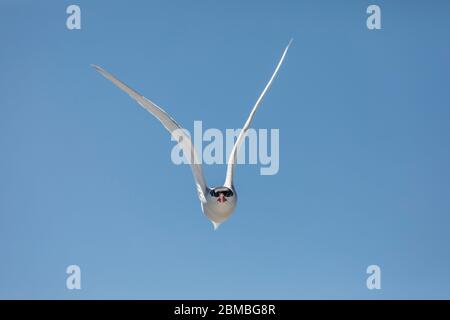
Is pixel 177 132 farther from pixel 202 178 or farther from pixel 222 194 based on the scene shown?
pixel 222 194

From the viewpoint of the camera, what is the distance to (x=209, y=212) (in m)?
13.6

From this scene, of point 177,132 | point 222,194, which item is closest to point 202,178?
point 222,194

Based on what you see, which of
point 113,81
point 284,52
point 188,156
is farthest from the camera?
point 284,52

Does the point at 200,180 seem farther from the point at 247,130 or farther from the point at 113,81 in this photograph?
the point at 113,81

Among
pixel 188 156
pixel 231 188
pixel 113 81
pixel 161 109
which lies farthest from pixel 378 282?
pixel 113 81

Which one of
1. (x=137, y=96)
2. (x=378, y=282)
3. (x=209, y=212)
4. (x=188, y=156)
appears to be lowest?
(x=378, y=282)

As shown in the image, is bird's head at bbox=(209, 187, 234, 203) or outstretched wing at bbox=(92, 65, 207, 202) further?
bird's head at bbox=(209, 187, 234, 203)

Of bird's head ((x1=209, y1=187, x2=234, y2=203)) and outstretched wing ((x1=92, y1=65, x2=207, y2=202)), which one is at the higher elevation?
outstretched wing ((x1=92, y1=65, x2=207, y2=202))

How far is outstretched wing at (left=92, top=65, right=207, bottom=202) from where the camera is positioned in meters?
13.1

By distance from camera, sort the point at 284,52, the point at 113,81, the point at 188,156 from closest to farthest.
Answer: the point at 113,81
the point at 188,156
the point at 284,52

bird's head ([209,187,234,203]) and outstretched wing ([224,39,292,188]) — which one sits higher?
outstretched wing ([224,39,292,188])

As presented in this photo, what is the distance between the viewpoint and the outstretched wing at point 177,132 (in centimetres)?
1305

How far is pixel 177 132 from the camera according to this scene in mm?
13438

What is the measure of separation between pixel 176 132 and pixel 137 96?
1.05m
